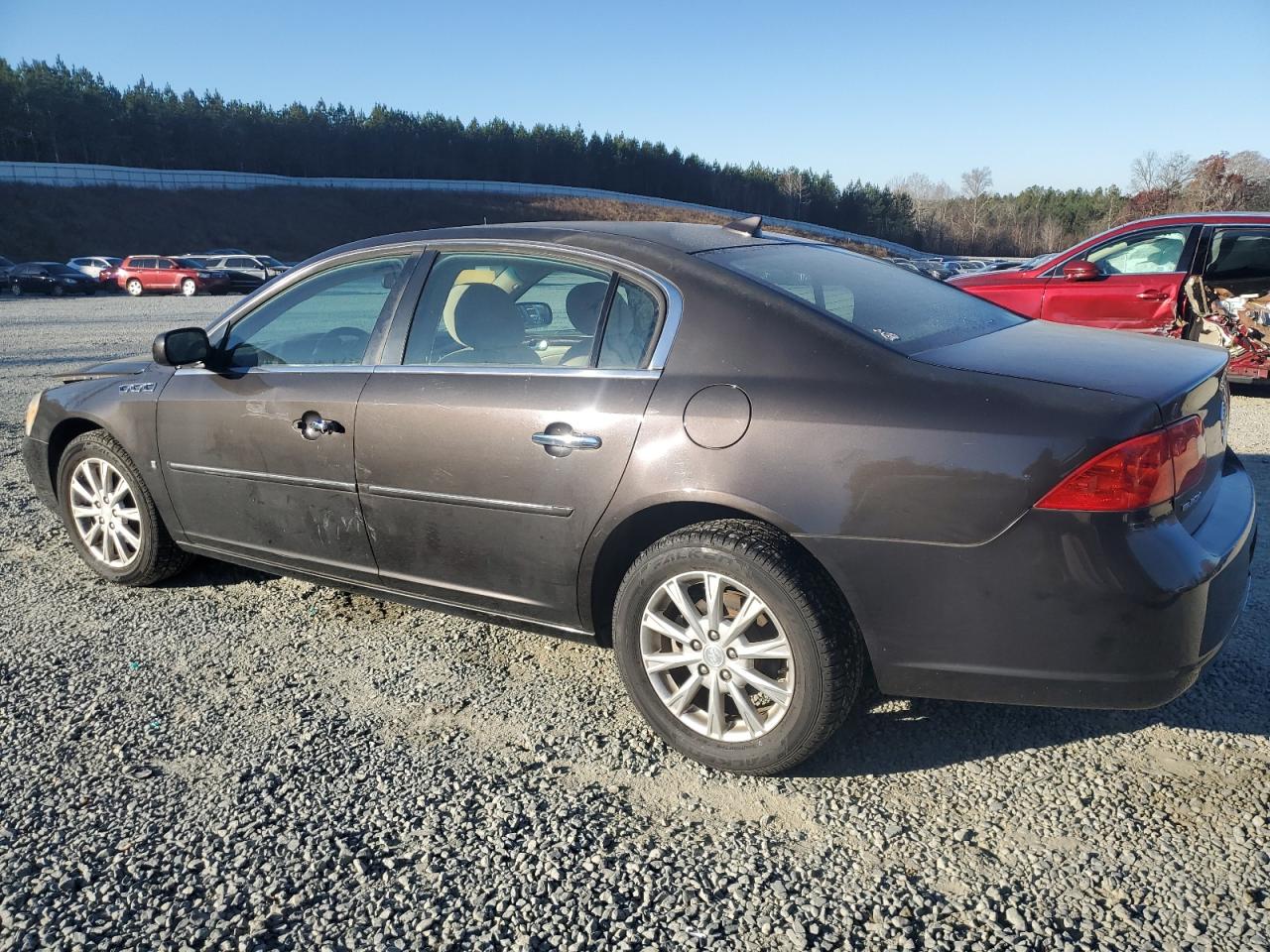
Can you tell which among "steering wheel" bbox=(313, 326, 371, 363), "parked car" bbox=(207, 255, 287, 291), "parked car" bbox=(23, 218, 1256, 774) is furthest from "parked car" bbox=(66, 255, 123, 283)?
"steering wheel" bbox=(313, 326, 371, 363)

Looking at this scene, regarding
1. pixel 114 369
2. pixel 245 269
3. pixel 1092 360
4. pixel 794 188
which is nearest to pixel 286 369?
pixel 114 369

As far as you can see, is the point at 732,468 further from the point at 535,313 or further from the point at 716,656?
the point at 535,313

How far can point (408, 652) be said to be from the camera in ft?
12.1

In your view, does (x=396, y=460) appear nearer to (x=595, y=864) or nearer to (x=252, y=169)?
(x=595, y=864)

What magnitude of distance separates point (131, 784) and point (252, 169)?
93164 millimetres

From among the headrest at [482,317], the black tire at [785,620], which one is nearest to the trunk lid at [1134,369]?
the black tire at [785,620]

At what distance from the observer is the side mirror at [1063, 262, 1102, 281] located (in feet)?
29.3

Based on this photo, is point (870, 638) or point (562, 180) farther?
point (562, 180)

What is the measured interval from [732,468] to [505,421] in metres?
0.82

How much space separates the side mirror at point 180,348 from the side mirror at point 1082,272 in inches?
311

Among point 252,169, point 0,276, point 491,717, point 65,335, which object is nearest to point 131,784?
point 491,717

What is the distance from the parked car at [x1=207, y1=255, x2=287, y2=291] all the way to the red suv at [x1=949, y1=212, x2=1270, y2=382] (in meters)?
30.9

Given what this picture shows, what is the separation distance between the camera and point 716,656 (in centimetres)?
279

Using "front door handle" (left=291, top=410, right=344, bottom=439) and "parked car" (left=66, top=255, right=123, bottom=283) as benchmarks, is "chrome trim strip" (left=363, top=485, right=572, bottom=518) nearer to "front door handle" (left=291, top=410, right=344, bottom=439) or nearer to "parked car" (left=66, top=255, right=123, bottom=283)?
"front door handle" (left=291, top=410, right=344, bottom=439)
